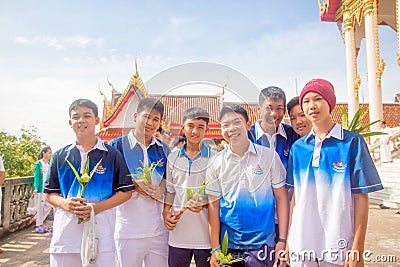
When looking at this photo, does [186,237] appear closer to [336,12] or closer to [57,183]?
[57,183]

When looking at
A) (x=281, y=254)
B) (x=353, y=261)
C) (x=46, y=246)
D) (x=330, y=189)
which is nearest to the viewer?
(x=353, y=261)

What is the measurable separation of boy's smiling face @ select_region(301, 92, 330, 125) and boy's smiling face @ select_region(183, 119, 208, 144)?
745 millimetres

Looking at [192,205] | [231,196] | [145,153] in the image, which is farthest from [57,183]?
[231,196]

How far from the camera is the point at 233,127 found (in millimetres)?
2250

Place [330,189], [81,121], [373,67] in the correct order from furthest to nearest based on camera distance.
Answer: [373,67], [81,121], [330,189]

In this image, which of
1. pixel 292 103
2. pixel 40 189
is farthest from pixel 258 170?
pixel 40 189

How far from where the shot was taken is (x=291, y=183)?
2240 mm

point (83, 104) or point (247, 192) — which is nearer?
point (247, 192)

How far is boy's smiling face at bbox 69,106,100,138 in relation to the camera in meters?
2.31

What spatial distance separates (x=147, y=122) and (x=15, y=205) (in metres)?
4.88

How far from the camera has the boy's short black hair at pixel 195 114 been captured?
2334mm

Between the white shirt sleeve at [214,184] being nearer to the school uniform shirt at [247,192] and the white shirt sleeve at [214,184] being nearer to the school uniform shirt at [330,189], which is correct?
the school uniform shirt at [247,192]

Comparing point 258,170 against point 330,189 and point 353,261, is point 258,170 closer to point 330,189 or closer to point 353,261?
point 330,189

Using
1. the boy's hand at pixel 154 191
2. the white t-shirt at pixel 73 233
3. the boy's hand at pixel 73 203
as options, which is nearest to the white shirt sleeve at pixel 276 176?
the boy's hand at pixel 154 191
